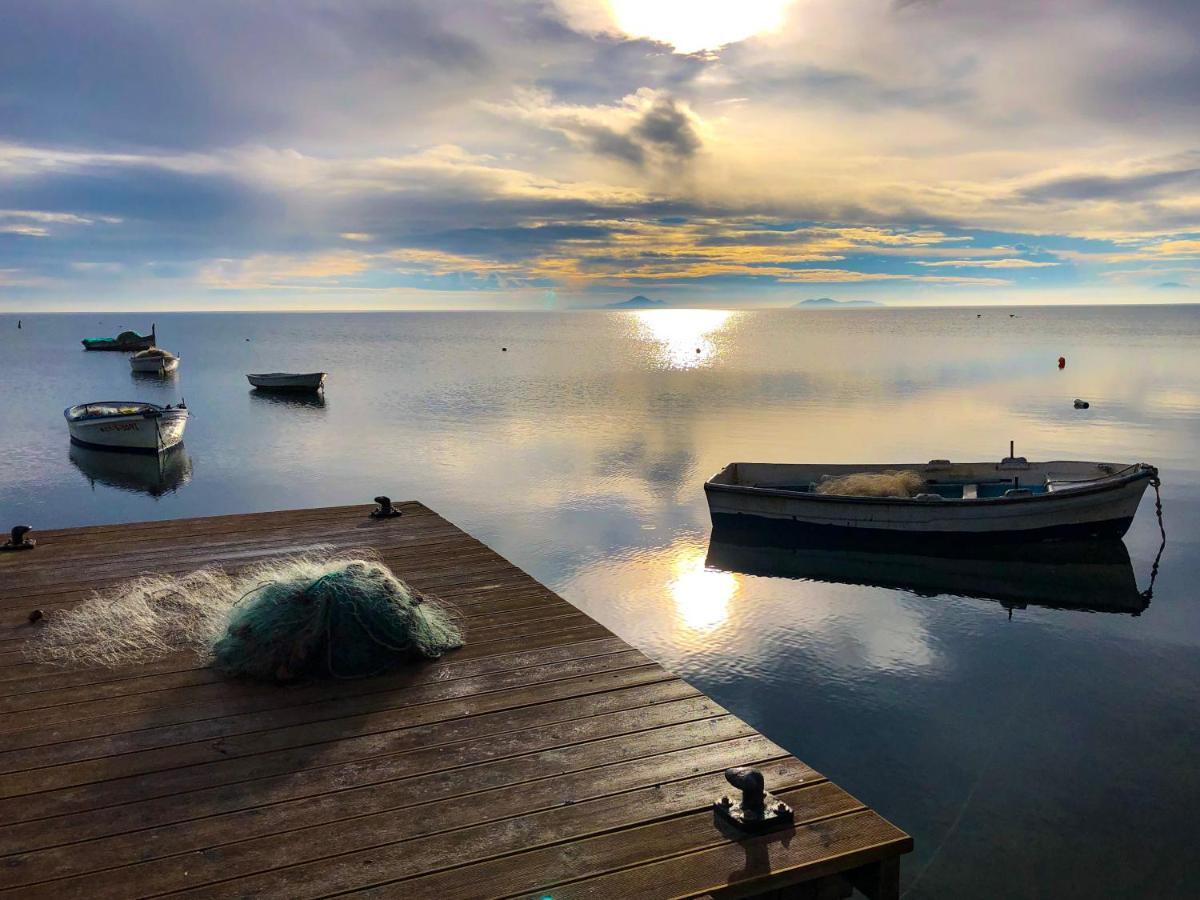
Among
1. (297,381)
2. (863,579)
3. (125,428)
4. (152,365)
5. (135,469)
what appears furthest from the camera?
(152,365)

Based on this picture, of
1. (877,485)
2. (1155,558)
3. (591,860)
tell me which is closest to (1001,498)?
(877,485)

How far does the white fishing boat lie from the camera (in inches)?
779

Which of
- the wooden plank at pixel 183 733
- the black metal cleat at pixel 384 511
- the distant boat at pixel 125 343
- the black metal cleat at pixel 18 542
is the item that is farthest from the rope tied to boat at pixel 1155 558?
the distant boat at pixel 125 343

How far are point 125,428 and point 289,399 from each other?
24.8 m

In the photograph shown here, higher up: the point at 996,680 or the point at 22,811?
the point at 22,811

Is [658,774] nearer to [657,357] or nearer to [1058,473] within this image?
[1058,473]

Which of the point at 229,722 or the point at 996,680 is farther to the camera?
the point at 996,680

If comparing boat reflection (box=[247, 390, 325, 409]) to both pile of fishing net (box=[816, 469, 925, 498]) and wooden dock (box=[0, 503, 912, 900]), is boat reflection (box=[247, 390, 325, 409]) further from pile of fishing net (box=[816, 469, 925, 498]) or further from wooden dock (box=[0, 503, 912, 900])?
wooden dock (box=[0, 503, 912, 900])

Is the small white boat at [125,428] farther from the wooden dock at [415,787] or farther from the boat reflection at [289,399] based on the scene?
the wooden dock at [415,787]

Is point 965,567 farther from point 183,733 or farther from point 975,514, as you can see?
point 183,733

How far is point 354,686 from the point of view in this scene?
6.58 m

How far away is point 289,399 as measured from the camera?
58.4m

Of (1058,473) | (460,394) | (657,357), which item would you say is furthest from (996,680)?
(657,357)

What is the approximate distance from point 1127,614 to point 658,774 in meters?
15.8
